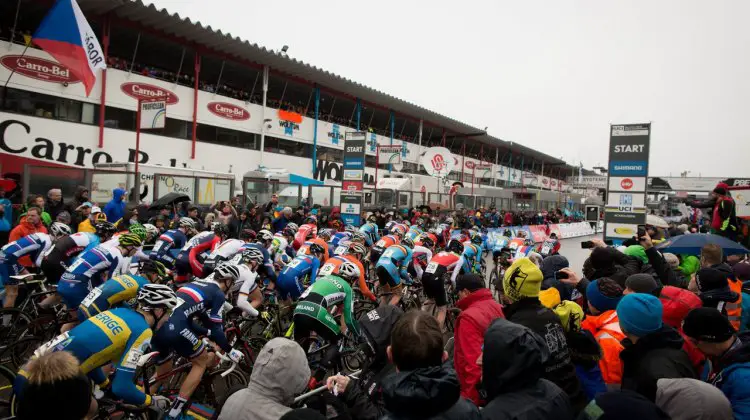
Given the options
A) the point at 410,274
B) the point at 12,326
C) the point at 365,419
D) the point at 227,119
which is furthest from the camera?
the point at 227,119

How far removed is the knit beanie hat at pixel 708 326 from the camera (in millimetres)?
2949

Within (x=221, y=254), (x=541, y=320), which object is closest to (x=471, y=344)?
(x=541, y=320)

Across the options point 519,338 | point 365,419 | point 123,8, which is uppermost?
point 123,8

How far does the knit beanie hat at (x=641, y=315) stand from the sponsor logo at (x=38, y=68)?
18.7 meters

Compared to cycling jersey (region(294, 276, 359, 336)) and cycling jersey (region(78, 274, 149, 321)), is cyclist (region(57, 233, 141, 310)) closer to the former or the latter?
cycling jersey (region(78, 274, 149, 321))

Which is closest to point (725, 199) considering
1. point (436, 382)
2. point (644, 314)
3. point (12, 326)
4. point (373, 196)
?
point (644, 314)

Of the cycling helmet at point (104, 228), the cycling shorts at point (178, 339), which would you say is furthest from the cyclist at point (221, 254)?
the cycling shorts at point (178, 339)

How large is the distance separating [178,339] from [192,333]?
5.2 inches

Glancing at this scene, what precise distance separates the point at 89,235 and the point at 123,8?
1499 centimetres

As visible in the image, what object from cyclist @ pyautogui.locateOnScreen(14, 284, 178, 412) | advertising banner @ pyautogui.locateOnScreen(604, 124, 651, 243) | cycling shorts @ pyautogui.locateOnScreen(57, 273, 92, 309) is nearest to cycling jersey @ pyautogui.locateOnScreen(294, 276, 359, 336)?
cyclist @ pyautogui.locateOnScreen(14, 284, 178, 412)

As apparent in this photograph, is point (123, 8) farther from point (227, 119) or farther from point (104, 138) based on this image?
point (227, 119)

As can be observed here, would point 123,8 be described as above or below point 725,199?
above

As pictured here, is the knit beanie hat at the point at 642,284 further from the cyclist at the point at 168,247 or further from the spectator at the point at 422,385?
the cyclist at the point at 168,247

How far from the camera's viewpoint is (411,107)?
35.1 metres
